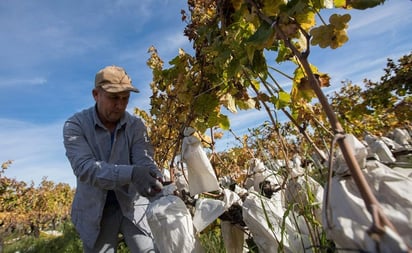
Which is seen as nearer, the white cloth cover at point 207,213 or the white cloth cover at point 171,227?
the white cloth cover at point 171,227

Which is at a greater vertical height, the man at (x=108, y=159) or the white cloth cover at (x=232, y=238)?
the man at (x=108, y=159)

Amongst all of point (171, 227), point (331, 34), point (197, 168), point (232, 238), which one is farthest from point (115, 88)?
point (331, 34)

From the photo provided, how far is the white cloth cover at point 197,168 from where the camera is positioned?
1890mm

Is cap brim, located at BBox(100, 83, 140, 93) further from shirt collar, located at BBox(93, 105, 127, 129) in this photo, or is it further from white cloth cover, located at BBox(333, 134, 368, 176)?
white cloth cover, located at BBox(333, 134, 368, 176)

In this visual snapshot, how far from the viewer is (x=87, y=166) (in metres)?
1.86

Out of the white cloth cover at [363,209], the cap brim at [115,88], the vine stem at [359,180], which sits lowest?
the white cloth cover at [363,209]

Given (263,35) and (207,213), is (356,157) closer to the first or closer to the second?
(263,35)

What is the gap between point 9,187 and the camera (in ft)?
50.0

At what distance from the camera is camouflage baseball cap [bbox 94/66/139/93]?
2.03m

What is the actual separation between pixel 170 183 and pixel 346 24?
1453 mm

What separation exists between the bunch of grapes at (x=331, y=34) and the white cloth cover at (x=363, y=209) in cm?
45

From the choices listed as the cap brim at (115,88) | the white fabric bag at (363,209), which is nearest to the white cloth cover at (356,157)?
the white fabric bag at (363,209)

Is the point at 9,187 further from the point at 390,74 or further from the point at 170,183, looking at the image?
the point at 390,74

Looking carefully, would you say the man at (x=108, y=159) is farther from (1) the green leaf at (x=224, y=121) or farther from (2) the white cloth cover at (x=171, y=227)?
(1) the green leaf at (x=224, y=121)
